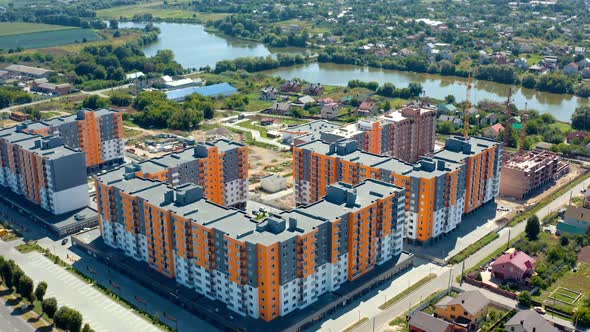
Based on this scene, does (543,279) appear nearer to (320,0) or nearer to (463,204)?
(463,204)

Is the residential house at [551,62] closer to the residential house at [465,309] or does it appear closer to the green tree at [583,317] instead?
the green tree at [583,317]

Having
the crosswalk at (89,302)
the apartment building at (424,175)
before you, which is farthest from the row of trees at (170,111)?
the crosswalk at (89,302)

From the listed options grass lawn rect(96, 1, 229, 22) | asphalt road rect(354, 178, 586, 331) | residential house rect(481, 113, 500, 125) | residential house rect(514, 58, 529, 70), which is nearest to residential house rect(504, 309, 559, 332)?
asphalt road rect(354, 178, 586, 331)

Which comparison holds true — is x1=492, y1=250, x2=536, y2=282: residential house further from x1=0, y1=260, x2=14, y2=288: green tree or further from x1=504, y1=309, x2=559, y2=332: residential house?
x1=0, y1=260, x2=14, y2=288: green tree

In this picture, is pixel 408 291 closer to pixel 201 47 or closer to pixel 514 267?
pixel 514 267

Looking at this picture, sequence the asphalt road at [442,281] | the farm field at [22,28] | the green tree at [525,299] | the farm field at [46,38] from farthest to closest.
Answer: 1. the farm field at [22,28]
2. the farm field at [46,38]
3. the green tree at [525,299]
4. the asphalt road at [442,281]

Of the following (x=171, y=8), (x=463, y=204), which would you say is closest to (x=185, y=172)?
(x=463, y=204)
